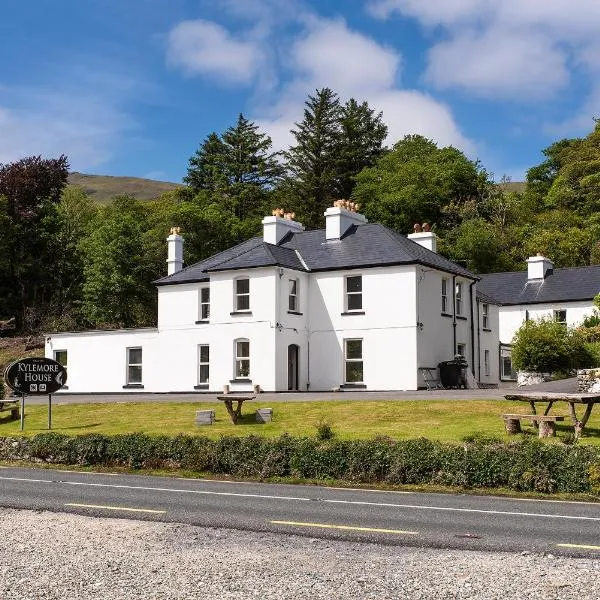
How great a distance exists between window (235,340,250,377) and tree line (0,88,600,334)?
76.2ft

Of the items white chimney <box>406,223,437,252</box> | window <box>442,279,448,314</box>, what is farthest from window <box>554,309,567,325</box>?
window <box>442,279,448,314</box>

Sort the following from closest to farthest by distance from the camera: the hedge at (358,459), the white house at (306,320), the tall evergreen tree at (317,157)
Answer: the hedge at (358,459)
the white house at (306,320)
the tall evergreen tree at (317,157)

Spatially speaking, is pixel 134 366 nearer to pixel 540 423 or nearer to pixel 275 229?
pixel 275 229

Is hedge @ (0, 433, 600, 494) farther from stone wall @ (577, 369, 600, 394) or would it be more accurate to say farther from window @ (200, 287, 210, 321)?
window @ (200, 287, 210, 321)

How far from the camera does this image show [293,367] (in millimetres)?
40062

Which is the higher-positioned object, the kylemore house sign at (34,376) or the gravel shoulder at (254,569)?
the kylemore house sign at (34,376)

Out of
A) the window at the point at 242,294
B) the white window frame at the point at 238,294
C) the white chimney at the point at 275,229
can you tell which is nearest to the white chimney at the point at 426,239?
the white chimney at the point at 275,229

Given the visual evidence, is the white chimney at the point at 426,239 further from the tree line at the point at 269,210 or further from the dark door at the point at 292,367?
the tree line at the point at 269,210

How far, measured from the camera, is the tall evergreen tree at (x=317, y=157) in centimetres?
8100

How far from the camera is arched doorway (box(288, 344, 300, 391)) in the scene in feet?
131

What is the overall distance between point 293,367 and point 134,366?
9.60 meters

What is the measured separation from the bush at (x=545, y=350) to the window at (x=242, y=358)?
12.6 meters

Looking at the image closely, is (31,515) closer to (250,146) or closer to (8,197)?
(8,197)

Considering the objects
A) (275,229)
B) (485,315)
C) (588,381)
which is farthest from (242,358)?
(588,381)
